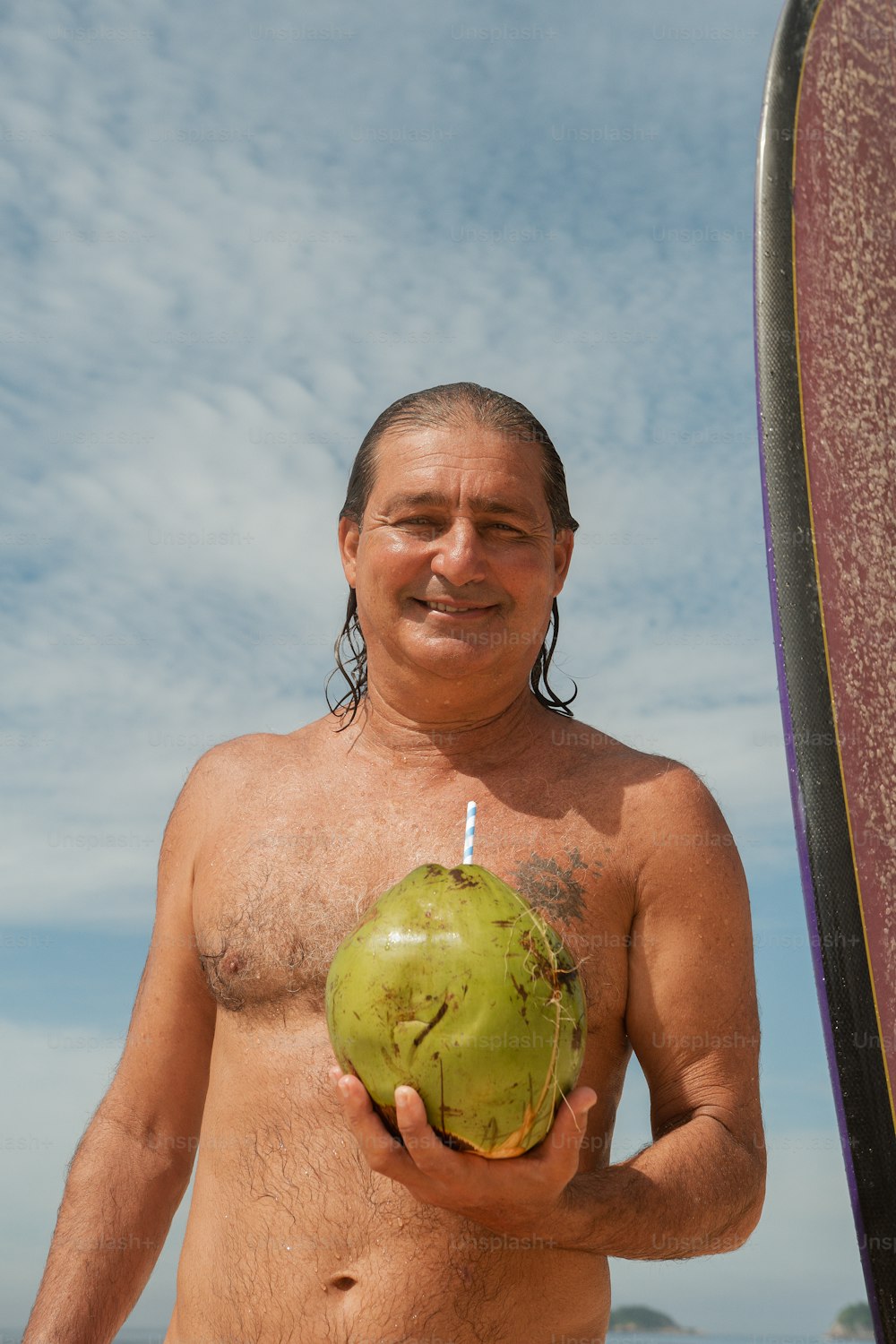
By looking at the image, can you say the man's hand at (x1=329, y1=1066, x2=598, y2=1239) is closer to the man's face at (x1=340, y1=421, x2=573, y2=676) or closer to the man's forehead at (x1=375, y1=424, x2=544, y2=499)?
the man's face at (x1=340, y1=421, x2=573, y2=676)

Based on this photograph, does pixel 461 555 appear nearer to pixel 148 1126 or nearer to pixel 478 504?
pixel 478 504

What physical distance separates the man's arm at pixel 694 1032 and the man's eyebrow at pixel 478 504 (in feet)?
2.62

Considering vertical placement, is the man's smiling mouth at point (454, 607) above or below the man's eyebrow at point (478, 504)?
below

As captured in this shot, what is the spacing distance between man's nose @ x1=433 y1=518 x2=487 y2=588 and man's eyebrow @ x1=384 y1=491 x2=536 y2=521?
49mm

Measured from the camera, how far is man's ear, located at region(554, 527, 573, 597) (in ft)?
11.7

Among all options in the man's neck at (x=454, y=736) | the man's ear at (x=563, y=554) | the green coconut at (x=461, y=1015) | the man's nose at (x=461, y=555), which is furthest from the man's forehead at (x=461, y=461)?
the green coconut at (x=461, y=1015)

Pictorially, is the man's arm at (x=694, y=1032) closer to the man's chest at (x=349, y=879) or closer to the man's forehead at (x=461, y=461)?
the man's chest at (x=349, y=879)

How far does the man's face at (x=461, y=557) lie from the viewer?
3.14 metres

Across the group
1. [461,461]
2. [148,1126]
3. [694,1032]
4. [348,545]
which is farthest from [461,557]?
[148,1126]

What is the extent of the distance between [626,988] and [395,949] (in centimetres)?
107

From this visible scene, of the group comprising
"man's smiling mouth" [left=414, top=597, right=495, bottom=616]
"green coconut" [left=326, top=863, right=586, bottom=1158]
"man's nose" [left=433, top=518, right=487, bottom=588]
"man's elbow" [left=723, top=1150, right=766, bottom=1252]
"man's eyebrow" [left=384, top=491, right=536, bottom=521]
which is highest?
"man's eyebrow" [left=384, top=491, right=536, bottom=521]

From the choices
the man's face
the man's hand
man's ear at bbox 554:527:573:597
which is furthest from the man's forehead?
the man's hand

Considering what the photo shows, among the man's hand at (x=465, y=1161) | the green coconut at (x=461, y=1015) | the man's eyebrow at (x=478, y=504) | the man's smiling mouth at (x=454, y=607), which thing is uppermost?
the man's eyebrow at (x=478, y=504)

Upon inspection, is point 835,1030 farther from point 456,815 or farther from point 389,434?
point 389,434
